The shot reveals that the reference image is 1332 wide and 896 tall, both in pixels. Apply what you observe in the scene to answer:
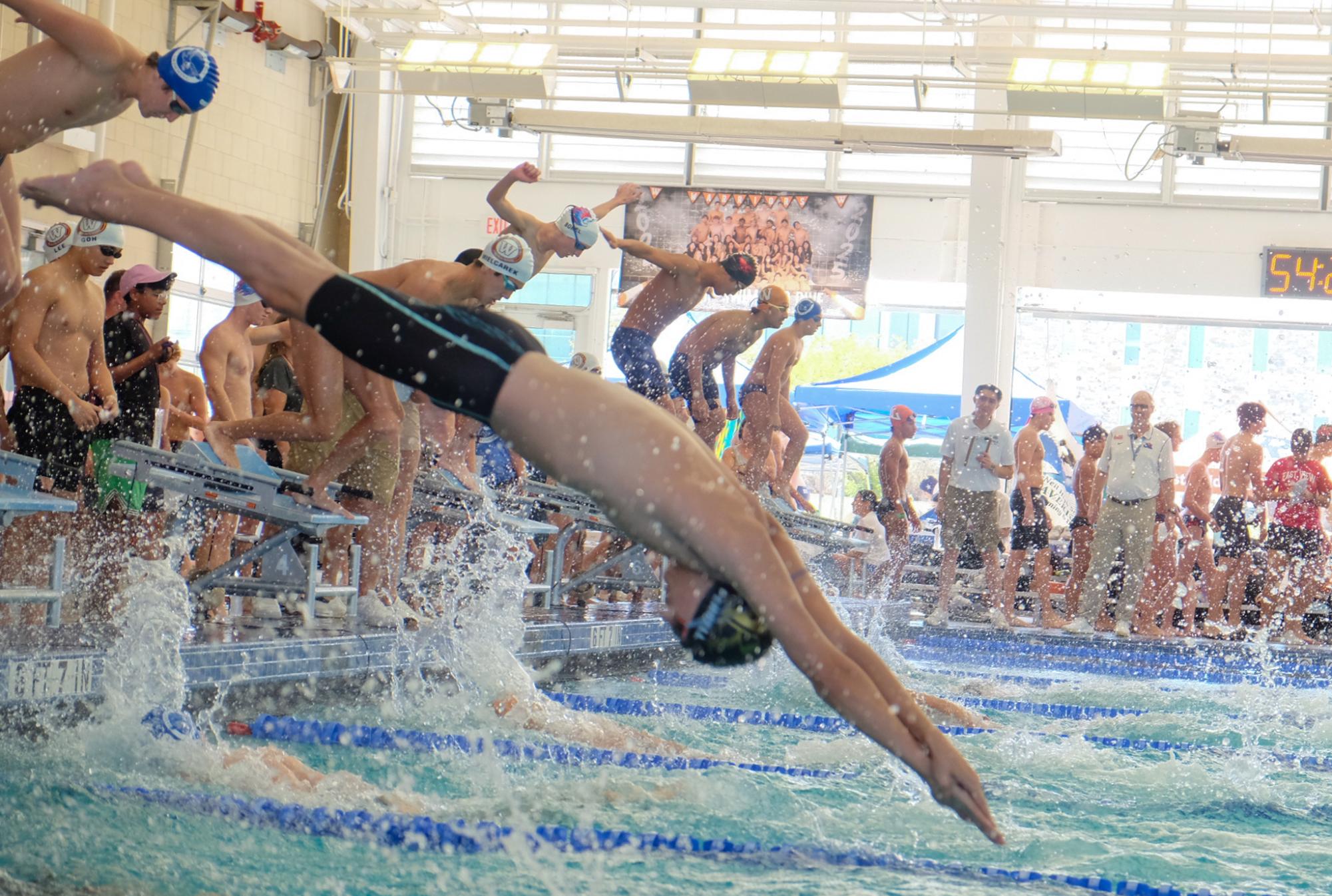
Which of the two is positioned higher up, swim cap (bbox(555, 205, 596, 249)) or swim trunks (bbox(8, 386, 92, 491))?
swim cap (bbox(555, 205, 596, 249))

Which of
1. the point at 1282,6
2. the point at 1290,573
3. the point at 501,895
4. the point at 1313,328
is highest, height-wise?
the point at 1282,6

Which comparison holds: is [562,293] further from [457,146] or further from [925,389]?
[925,389]

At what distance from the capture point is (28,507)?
4.30 metres

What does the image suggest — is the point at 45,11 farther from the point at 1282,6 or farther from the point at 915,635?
the point at 1282,6

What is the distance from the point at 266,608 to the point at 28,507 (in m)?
2.17

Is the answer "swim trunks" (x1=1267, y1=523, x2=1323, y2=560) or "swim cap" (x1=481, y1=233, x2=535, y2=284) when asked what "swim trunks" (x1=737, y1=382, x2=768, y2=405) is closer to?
"swim cap" (x1=481, y1=233, x2=535, y2=284)

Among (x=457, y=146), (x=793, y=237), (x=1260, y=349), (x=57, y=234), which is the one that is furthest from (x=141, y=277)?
(x=1260, y=349)

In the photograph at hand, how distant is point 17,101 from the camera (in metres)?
3.32

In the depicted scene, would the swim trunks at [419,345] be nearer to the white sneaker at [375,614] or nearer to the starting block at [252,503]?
the starting block at [252,503]

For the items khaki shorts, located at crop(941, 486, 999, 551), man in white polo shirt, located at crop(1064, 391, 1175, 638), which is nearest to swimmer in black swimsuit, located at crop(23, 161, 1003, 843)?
khaki shorts, located at crop(941, 486, 999, 551)

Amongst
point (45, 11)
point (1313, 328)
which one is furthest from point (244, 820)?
point (1313, 328)

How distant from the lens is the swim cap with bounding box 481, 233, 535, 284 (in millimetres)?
5738

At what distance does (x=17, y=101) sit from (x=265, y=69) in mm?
12144

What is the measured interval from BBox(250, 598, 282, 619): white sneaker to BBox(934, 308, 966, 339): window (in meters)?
11.1
